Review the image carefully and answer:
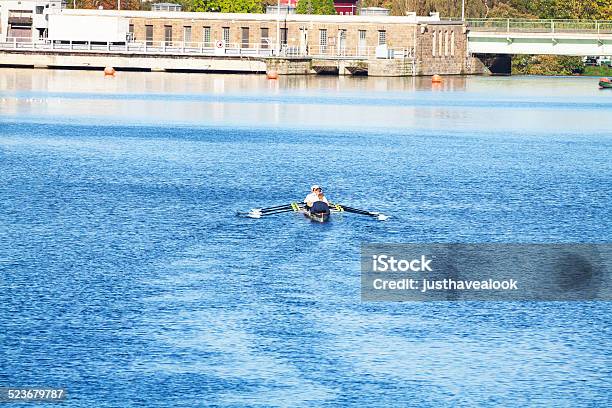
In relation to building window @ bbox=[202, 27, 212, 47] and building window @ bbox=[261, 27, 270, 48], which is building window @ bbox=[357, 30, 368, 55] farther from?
building window @ bbox=[202, 27, 212, 47]

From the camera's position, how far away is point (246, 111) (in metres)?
120

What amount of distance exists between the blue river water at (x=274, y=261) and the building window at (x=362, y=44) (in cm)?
7713

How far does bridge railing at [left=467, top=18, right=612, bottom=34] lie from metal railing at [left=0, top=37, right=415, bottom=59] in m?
13.8

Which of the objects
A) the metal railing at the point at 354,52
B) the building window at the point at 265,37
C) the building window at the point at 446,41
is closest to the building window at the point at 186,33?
the building window at the point at 265,37

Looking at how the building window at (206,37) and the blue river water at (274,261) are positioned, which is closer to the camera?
the blue river water at (274,261)

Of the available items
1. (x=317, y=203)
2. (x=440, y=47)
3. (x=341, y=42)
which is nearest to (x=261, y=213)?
(x=317, y=203)

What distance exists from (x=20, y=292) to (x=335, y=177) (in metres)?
33.3

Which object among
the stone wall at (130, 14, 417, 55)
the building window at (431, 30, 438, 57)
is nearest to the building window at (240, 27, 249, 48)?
the stone wall at (130, 14, 417, 55)

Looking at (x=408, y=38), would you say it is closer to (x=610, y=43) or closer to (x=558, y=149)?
(x=610, y=43)

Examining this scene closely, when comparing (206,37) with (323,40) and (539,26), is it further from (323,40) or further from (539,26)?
(539,26)

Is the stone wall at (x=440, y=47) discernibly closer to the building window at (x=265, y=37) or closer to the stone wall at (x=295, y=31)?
the stone wall at (x=295, y=31)
